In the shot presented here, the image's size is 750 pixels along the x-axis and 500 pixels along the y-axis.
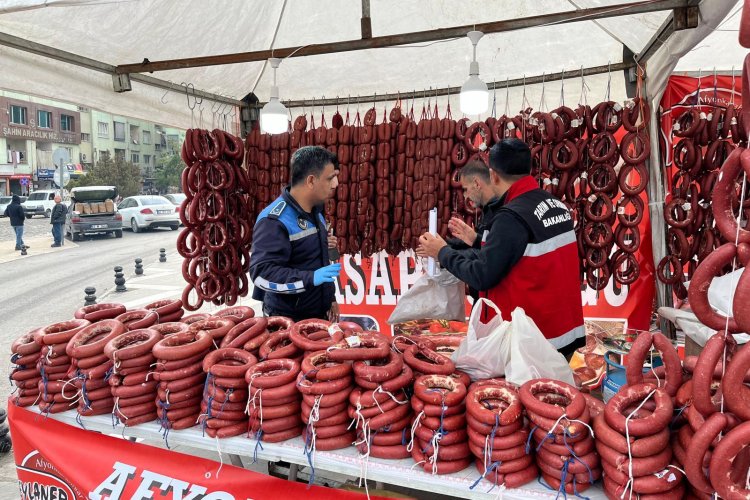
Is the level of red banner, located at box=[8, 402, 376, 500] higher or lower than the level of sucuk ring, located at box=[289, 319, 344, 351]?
lower

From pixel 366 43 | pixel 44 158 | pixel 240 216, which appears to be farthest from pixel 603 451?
pixel 44 158

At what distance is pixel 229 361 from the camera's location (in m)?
2.44

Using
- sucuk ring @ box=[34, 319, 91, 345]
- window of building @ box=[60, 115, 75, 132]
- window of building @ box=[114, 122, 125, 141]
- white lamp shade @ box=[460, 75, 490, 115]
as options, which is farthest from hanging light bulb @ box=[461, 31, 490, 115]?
window of building @ box=[114, 122, 125, 141]

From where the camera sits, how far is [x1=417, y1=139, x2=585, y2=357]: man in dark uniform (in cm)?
273

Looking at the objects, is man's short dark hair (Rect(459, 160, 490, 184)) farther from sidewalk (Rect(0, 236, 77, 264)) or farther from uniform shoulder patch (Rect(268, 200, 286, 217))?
sidewalk (Rect(0, 236, 77, 264))

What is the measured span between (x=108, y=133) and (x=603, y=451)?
180 ft

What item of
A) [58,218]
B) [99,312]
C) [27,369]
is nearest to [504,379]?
[99,312]

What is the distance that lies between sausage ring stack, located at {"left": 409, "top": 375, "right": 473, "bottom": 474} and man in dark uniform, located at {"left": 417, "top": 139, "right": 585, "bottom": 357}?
934mm

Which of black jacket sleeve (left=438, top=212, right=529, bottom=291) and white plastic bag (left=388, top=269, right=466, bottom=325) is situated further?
white plastic bag (left=388, top=269, right=466, bottom=325)

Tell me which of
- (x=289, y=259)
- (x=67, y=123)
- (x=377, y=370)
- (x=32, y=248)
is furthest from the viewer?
(x=67, y=123)

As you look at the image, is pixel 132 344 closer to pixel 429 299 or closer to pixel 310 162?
→ pixel 310 162

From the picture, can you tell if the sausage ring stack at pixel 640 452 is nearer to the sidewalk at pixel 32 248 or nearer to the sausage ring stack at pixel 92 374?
the sausage ring stack at pixel 92 374

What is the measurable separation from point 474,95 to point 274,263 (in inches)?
73.4

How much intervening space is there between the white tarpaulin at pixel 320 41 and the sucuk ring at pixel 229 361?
8.24 ft
